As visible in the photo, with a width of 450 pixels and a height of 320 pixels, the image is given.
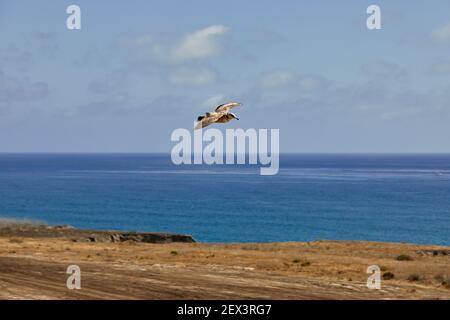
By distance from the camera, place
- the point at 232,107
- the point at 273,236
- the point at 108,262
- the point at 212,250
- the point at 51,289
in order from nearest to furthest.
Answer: the point at 232,107 → the point at 51,289 → the point at 108,262 → the point at 212,250 → the point at 273,236

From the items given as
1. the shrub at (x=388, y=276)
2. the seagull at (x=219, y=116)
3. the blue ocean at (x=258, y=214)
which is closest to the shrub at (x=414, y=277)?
the shrub at (x=388, y=276)

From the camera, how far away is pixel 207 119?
17.8 m

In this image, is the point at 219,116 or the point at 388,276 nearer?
the point at 219,116

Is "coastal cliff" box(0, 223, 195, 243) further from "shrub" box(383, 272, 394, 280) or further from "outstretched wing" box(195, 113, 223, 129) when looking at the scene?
"outstretched wing" box(195, 113, 223, 129)

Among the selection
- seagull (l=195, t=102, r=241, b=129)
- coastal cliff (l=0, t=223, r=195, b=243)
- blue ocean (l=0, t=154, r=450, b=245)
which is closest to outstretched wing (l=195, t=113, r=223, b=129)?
seagull (l=195, t=102, r=241, b=129)

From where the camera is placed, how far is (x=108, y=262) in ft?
136

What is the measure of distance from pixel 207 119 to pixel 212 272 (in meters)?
20.9

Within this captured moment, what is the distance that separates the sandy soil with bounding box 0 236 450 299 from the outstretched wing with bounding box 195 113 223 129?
13.4 meters

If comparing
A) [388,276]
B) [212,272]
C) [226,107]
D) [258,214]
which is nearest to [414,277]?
[388,276]

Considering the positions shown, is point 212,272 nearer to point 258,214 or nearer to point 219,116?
point 219,116
